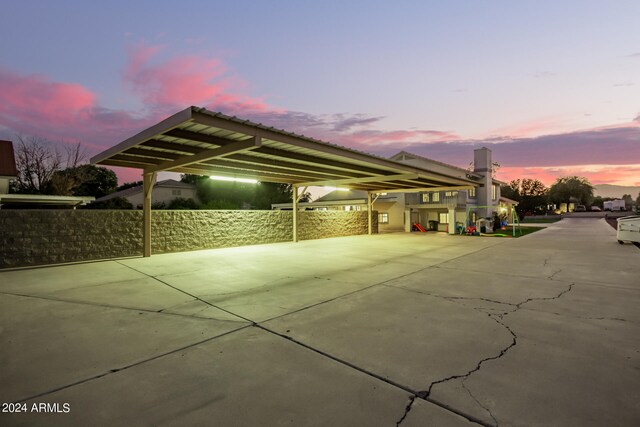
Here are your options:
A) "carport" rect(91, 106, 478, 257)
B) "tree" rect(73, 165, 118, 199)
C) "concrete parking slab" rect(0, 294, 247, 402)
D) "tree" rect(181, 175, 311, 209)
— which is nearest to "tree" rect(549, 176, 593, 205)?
"tree" rect(181, 175, 311, 209)

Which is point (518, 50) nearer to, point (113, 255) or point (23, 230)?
point (113, 255)

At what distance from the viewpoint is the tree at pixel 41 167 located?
28297mm

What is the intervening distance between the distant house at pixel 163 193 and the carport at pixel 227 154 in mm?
24859

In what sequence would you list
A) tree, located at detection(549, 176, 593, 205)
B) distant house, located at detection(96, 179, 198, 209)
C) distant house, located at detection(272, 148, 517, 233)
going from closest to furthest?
distant house, located at detection(272, 148, 517, 233) < distant house, located at detection(96, 179, 198, 209) < tree, located at detection(549, 176, 593, 205)

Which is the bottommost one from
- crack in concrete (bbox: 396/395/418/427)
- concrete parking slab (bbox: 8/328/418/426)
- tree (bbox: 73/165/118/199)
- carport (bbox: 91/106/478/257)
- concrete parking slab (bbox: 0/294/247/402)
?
concrete parking slab (bbox: 0/294/247/402)

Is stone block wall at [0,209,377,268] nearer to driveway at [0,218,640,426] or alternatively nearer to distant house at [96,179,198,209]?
driveway at [0,218,640,426]

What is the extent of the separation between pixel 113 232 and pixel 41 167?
92.8ft

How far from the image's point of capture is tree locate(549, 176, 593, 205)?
91250 millimetres

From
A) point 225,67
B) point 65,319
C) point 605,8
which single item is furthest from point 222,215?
point 605,8

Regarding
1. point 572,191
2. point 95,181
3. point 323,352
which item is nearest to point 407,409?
point 323,352

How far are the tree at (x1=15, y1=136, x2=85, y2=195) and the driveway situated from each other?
28149 millimetres

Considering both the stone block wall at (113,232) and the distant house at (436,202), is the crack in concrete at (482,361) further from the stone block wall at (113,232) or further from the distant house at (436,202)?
the distant house at (436,202)

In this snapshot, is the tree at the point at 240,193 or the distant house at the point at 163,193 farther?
the tree at the point at 240,193

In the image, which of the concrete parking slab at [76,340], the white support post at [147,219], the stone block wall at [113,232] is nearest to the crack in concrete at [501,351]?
the concrete parking slab at [76,340]
